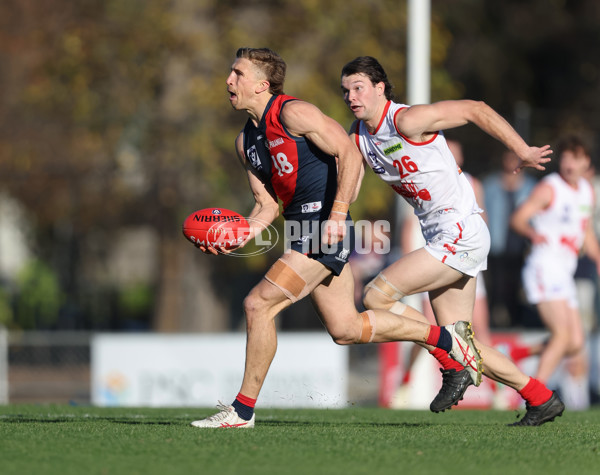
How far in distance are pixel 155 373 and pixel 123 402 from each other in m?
0.52

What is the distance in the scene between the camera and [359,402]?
538 inches

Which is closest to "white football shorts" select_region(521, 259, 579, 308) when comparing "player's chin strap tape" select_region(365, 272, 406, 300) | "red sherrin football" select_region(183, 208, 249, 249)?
"player's chin strap tape" select_region(365, 272, 406, 300)

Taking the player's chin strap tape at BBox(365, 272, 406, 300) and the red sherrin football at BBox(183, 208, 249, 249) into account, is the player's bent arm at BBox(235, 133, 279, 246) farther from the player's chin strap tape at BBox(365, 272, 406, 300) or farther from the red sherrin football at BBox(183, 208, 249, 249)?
the player's chin strap tape at BBox(365, 272, 406, 300)

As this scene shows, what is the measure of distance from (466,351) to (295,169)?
1552 mm

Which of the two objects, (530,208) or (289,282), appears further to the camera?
(530,208)

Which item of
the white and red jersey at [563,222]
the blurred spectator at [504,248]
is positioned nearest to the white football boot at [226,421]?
the white and red jersey at [563,222]

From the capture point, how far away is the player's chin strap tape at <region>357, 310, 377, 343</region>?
6445 mm

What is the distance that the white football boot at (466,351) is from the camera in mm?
6414

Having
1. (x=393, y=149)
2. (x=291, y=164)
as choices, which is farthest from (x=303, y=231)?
(x=393, y=149)

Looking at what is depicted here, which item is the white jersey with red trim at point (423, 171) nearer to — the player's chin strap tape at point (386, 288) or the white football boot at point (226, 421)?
the player's chin strap tape at point (386, 288)

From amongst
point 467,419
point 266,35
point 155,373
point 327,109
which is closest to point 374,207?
point 327,109

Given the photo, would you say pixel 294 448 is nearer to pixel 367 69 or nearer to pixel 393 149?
pixel 393 149

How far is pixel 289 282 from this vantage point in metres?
6.32

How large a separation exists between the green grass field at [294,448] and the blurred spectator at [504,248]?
7.27 meters
